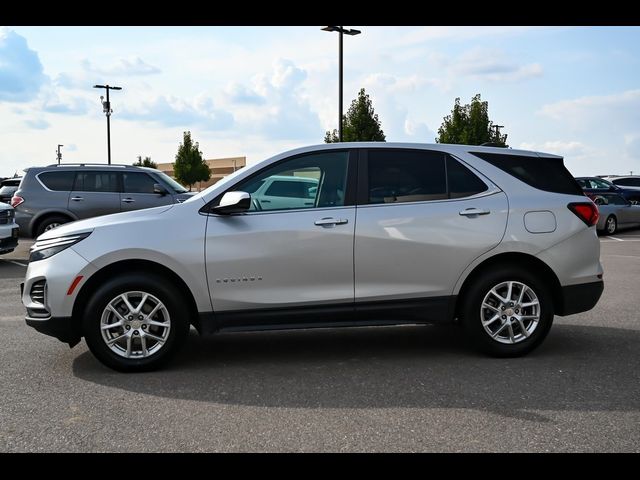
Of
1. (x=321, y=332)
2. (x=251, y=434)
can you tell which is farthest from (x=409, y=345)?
(x=251, y=434)

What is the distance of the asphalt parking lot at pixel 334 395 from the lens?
4090 mm

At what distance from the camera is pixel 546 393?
16.3 feet

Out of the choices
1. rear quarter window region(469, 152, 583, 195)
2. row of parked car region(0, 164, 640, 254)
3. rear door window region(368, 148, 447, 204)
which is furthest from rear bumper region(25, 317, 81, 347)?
row of parked car region(0, 164, 640, 254)

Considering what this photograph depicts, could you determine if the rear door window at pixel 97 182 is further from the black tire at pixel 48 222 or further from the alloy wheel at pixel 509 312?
the alloy wheel at pixel 509 312

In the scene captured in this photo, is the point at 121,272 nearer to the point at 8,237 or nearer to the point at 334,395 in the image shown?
the point at 334,395

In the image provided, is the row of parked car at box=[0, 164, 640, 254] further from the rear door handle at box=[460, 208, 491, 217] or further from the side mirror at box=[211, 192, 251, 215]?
the rear door handle at box=[460, 208, 491, 217]

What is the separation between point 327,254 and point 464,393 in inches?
57.9

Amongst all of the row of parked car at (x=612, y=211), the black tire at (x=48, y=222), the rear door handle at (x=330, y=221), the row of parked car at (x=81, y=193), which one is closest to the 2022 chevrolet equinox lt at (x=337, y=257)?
the rear door handle at (x=330, y=221)

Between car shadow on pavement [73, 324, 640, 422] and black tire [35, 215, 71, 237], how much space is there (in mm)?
9233

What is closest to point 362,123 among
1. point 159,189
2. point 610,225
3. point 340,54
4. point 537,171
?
point 340,54

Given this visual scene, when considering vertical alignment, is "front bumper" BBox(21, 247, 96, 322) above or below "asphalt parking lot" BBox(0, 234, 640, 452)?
above

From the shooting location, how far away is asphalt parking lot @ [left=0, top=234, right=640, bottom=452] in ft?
13.4

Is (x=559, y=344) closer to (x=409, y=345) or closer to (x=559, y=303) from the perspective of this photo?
(x=559, y=303)
